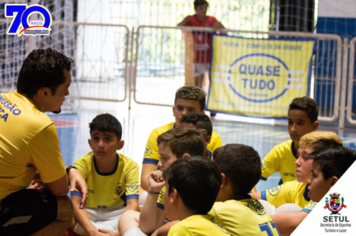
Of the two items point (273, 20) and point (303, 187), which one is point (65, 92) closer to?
point (303, 187)

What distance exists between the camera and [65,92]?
2.23 metres

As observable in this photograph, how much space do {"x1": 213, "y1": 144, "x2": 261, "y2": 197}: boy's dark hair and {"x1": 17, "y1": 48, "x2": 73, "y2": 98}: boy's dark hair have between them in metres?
0.94

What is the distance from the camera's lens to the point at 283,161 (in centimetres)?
319

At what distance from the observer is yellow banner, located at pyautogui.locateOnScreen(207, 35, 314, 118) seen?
7348 mm

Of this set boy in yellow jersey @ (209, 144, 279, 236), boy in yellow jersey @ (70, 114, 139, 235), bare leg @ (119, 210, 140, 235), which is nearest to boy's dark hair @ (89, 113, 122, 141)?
boy in yellow jersey @ (70, 114, 139, 235)

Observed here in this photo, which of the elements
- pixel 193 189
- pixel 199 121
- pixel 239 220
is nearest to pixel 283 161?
pixel 199 121

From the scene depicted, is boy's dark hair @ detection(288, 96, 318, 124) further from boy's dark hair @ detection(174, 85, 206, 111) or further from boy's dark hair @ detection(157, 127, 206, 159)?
boy's dark hair @ detection(157, 127, 206, 159)

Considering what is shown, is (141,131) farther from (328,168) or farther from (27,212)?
(328,168)

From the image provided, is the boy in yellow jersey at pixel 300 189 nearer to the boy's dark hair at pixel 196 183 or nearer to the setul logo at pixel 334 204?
the setul logo at pixel 334 204

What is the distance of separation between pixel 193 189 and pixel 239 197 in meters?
0.41

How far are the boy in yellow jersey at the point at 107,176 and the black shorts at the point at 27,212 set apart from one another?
601 mm

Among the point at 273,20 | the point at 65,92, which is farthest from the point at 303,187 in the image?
the point at 273,20

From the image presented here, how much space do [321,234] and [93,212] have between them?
1557mm

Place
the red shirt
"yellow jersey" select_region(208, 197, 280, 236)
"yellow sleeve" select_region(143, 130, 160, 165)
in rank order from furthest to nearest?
1. the red shirt
2. "yellow sleeve" select_region(143, 130, 160, 165)
3. "yellow jersey" select_region(208, 197, 280, 236)
